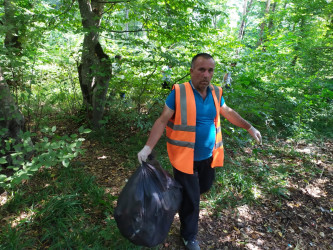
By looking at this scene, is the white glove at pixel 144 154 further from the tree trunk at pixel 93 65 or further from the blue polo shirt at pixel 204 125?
the tree trunk at pixel 93 65

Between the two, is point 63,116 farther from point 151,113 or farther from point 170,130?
point 170,130

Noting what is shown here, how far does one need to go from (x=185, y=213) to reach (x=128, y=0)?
335 centimetres

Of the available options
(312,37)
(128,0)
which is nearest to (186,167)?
(128,0)

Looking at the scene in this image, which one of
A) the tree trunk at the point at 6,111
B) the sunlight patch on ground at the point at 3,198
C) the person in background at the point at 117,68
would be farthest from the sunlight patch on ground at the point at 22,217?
the person in background at the point at 117,68

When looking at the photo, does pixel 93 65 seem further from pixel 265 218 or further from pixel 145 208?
pixel 265 218

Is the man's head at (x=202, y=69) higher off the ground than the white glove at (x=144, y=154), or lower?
higher

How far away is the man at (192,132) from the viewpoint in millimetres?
1924

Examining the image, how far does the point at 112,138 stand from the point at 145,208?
3028 mm

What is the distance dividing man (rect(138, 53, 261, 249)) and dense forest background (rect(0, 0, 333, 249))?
0.56m

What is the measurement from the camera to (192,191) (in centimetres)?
209

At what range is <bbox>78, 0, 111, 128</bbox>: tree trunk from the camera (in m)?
4.01

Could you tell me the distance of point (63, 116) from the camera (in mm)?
5105

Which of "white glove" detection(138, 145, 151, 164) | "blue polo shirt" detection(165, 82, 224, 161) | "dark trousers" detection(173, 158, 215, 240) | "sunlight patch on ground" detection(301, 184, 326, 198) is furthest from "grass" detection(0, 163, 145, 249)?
"sunlight patch on ground" detection(301, 184, 326, 198)

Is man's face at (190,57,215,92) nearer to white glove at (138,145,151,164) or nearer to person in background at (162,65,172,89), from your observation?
white glove at (138,145,151,164)
